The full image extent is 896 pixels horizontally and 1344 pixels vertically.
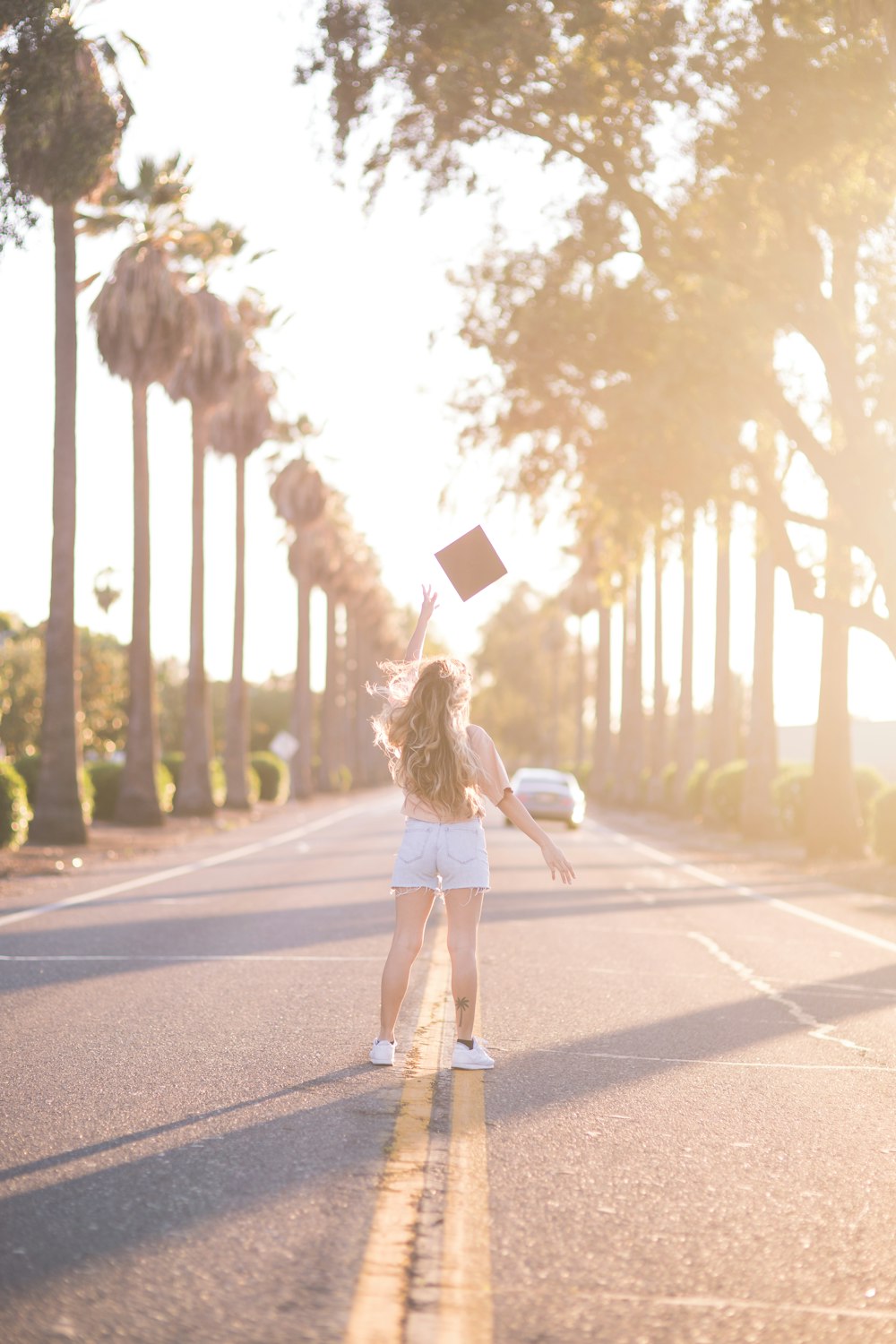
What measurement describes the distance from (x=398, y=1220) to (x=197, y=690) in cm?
3815

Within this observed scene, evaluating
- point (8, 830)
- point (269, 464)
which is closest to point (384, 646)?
point (269, 464)

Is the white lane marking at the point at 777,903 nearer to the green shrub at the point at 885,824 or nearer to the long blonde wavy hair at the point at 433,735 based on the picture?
the green shrub at the point at 885,824

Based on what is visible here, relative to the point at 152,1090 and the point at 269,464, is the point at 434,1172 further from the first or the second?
the point at 269,464

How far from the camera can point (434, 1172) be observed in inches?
227

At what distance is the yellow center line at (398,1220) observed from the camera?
422 cm

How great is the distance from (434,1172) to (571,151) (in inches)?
754

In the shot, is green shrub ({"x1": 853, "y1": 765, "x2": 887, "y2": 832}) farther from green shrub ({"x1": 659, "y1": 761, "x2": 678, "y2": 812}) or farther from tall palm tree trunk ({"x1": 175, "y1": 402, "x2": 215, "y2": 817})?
green shrub ({"x1": 659, "y1": 761, "x2": 678, "y2": 812})

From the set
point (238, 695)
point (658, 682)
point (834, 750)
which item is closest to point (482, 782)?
point (834, 750)

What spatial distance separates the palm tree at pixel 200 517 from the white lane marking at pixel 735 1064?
110 ft

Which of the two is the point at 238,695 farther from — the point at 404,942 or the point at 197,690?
the point at 404,942

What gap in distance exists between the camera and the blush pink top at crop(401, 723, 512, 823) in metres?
7.65

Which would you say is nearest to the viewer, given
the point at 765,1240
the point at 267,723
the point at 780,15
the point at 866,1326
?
the point at 866,1326

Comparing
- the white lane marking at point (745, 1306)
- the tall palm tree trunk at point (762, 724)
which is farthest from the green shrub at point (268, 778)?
the white lane marking at point (745, 1306)

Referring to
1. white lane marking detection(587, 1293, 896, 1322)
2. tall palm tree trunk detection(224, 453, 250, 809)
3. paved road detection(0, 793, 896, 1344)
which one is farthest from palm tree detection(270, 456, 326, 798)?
white lane marking detection(587, 1293, 896, 1322)
